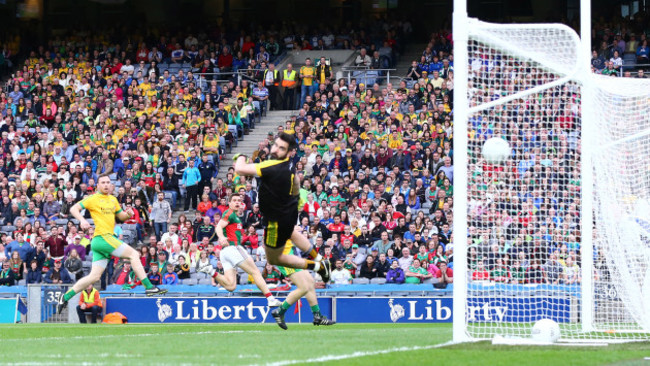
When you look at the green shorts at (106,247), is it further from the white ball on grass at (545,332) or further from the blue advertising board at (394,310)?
the white ball on grass at (545,332)

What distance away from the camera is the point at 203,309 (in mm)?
22359

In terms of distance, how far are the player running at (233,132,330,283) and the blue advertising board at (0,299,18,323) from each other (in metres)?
11.4

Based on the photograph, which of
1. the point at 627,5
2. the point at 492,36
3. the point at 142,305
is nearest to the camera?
the point at 492,36

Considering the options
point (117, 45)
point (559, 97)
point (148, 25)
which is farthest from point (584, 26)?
point (148, 25)

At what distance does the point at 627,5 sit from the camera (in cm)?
3566

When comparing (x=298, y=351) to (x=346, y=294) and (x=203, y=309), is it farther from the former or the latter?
(x=203, y=309)

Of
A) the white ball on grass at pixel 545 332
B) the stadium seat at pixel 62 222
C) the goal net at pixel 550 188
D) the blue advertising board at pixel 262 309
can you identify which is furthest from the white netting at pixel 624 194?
the stadium seat at pixel 62 222

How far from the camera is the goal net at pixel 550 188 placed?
12.2m

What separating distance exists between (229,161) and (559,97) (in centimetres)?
1815

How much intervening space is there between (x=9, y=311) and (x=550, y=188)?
539 inches

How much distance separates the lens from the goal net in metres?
12.2

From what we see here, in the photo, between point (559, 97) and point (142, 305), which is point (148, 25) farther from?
point (559, 97)

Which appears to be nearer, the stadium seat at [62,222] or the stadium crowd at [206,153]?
the stadium crowd at [206,153]

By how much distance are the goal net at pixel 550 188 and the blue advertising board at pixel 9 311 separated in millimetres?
12921
